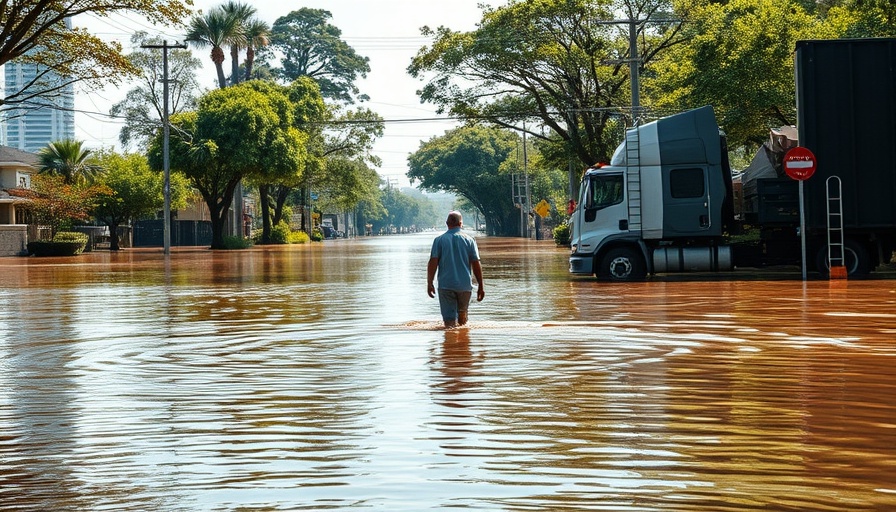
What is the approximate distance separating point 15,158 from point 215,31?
50.6 ft

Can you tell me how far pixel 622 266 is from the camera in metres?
27.2

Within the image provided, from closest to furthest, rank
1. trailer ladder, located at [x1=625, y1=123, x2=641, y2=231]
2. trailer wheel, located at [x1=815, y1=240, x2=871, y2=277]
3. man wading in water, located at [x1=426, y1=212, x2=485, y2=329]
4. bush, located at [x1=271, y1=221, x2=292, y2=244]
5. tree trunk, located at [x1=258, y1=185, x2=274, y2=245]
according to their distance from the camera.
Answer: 1. man wading in water, located at [x1=426, y1=212, x2=485, y2=329]
2. trailer wheel, located at [x1=815, y1=240, x2=871, y2=277]
3. trailer ladder, located at [x1=625, y1=123, x2=641, y2=231]
4. tree trunk, located at [x1=258, y1=185, x2=274, y2=245]
5. bush, located at [x1=271, y1=221, x2=292, y2=244]

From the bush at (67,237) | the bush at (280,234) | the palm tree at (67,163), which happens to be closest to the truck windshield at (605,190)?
the bush at (67,237)

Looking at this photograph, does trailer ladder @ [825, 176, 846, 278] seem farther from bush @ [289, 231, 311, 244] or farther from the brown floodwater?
bush @ [289, 231, 311, 244]

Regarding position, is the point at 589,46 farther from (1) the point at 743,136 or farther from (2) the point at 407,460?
(2) the point at 407,460

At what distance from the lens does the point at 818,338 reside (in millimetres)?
13398

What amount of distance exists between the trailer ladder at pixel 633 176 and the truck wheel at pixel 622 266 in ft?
2.25

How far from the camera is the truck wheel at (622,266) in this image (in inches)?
1069

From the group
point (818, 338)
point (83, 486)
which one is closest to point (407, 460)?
point (83, 486)

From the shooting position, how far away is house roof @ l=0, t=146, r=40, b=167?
72.8 m

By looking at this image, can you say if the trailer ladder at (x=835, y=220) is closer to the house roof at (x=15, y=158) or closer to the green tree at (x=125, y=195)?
the green tree at (x=125, y=195)

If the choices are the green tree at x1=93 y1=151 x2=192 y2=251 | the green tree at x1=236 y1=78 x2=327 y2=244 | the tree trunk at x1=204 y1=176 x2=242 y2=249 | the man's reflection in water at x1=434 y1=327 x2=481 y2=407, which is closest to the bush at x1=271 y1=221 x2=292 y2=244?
the green tree at x1=236 y1=78 x2=327 y2=244

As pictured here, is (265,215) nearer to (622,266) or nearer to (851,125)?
(622,266)

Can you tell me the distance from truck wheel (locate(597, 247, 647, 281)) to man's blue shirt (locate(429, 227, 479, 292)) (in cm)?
1308
